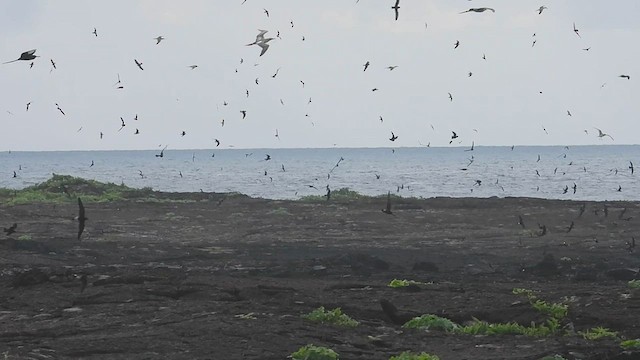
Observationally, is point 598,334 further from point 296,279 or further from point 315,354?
point 296,279

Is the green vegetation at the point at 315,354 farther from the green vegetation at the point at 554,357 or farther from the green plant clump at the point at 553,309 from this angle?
the green plant clump at the point at 553,309

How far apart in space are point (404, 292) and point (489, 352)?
5.41 m

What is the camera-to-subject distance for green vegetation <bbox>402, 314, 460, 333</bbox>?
49.3ft

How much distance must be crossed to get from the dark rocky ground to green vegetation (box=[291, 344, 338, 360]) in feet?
1.84

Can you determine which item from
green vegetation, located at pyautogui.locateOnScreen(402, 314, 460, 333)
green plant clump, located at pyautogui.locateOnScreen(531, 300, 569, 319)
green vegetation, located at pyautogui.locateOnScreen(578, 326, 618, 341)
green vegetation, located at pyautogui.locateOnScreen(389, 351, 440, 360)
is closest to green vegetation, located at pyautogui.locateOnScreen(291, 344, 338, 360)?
green vegetation, located at pyautogui.locateOnScreen(389, 351, 440, 360)

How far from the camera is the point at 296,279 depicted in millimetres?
21781

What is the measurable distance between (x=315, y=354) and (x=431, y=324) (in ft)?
10.9

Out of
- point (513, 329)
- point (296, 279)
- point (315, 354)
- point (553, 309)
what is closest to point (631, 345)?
point (513, 329)

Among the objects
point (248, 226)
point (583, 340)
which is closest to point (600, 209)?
point (248, 226)

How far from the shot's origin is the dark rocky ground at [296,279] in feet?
45.4

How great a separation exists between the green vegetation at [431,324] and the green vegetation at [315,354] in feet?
9.58

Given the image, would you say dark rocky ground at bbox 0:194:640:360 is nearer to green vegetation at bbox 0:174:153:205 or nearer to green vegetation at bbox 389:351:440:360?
green vegetation at bbox 389:351:440:360

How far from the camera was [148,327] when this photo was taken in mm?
14844

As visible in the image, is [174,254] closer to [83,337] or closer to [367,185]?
[83,337]
